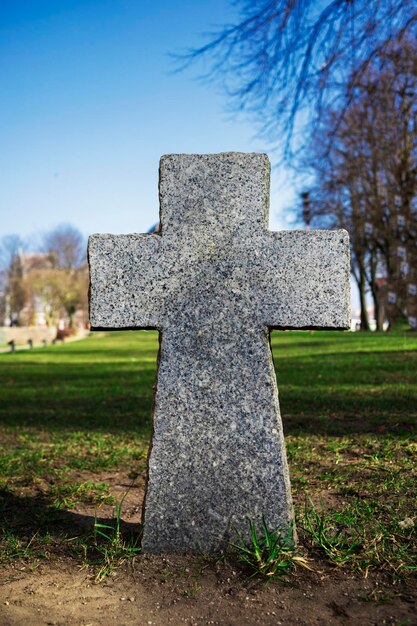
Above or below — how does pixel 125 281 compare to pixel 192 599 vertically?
above

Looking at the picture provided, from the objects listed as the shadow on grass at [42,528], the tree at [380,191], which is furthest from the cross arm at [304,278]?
the tree at [380,191]

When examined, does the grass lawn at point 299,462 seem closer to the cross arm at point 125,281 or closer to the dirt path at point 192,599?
the dirt path at point 192,599

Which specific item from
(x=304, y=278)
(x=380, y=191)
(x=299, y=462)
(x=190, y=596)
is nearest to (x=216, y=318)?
(x=304, y=278)

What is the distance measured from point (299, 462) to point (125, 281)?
2.66m

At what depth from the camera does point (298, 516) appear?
3.68 metres

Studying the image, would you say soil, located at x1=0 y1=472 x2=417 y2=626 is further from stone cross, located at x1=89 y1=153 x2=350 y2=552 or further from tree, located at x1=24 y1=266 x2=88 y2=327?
tree, located at x1=24 y1=266 x2=88 y2=327

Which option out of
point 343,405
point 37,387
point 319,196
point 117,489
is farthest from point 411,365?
point 319,196

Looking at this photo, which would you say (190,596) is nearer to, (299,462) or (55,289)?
(299,462)

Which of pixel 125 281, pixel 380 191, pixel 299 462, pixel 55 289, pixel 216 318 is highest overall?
pixel 380 191

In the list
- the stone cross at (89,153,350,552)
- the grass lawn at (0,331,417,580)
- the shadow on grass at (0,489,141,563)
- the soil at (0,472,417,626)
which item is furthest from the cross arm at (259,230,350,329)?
the shadow on grass at (0,489,141,563)

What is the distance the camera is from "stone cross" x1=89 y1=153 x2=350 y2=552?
125 inches

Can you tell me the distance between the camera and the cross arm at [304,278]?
320 cm

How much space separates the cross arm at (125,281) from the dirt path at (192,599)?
1203 millimetres

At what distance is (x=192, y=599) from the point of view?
2.77m
